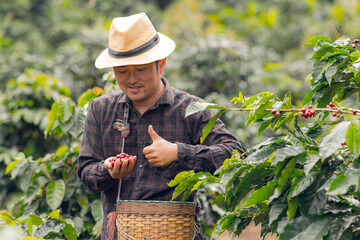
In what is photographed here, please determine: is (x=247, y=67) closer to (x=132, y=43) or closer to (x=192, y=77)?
(x=192, y=77)

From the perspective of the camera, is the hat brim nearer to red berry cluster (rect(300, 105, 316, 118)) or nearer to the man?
the man

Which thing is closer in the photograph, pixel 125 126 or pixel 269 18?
pixel 125 126

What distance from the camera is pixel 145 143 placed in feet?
8.21

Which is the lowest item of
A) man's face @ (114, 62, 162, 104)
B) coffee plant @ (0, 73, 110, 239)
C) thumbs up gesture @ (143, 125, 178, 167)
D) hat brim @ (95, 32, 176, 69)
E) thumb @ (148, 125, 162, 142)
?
coffee plant @ (0, 73, 110, 239)

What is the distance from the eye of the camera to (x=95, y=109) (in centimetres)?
263

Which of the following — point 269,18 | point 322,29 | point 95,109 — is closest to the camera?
point 95,109

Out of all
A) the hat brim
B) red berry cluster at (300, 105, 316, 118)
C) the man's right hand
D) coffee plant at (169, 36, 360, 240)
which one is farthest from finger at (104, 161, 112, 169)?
red berry cluster at (300, 105, 316, 118)

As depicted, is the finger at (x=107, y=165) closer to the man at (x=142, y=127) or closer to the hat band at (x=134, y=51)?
the man at (x=142, y=127)

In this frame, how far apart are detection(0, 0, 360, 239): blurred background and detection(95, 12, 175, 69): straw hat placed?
780mm

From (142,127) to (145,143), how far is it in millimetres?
83

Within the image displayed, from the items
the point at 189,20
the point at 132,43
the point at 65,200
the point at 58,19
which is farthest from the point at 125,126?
the point at 58,19

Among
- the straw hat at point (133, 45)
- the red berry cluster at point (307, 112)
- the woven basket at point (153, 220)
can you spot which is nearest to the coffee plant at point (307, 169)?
the red berry cluster at point (307, 112)

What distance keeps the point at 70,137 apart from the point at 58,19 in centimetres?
1039

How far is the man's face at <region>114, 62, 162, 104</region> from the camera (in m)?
2.40
